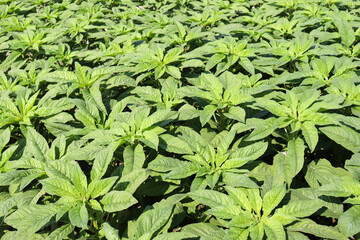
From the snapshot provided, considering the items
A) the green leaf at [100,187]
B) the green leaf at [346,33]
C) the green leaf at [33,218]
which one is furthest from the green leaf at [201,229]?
the green leaf at [346,33]

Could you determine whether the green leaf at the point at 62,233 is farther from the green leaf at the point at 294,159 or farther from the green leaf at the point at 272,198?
the green leaf at the point at 294,159

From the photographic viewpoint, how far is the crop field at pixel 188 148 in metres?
1.75

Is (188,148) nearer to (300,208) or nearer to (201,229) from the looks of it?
(201,229)

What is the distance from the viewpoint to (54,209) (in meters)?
1.77

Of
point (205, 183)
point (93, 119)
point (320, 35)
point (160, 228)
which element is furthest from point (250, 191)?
point (320, 35)

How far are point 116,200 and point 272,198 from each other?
904mm

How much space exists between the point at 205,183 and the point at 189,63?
1.48 meters

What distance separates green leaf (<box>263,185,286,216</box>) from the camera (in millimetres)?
1726

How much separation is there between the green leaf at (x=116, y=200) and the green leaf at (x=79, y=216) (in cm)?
13

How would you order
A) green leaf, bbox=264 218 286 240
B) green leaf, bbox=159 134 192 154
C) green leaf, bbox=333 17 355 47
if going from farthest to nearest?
green leaf, bbox=333 17 355 47, green leaf, bbox=159 134 192 154, green leaf, bbox=264 218 286 240

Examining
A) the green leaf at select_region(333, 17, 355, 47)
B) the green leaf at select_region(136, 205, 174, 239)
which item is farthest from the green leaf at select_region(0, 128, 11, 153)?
the green leaf at select_region(333, 17, 355, 47)

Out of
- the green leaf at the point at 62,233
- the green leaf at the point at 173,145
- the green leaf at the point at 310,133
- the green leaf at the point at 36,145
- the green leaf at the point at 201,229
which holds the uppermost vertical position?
the green leaf at the point at 310,133

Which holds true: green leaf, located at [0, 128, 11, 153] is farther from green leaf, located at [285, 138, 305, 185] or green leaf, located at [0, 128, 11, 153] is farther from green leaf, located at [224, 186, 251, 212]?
green leaf, located at [285, 138, 305, 185]

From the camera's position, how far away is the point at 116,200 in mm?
1771
